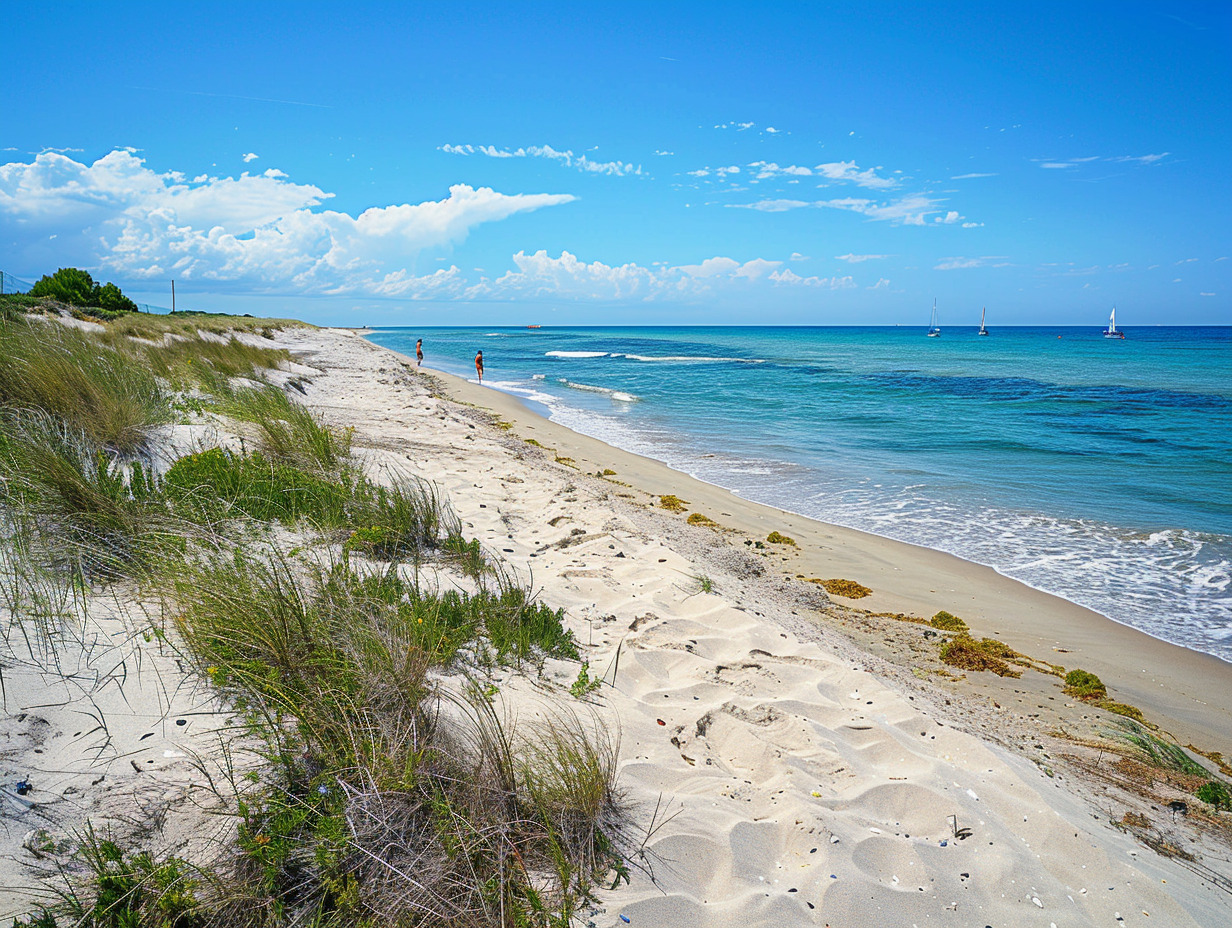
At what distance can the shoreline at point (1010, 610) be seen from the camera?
4934mm

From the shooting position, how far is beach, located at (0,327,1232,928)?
7.63 ft

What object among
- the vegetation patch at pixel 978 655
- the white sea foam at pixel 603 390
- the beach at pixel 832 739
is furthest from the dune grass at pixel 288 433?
the white sea foam at pixel 603 390

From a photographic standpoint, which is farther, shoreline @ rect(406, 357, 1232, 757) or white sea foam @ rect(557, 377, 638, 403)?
white sea foam @ rect(557, 377, 638, 403)

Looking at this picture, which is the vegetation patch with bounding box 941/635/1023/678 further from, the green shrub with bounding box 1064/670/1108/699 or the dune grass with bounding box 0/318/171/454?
the dune grass with bounding box 0/318/171/454

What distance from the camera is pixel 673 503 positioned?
9.16 meters

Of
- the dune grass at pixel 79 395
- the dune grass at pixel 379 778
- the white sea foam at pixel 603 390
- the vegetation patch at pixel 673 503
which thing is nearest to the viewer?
the dune grass at pixel 379 778

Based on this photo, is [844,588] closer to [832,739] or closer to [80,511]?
[832,739]

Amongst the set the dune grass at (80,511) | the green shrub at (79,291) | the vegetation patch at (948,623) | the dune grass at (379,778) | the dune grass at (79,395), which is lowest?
the vegetation patch at (948,623)

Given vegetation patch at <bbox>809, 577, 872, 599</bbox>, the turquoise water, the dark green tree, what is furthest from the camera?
the dark green tree

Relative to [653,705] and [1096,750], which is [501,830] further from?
[1096,750]

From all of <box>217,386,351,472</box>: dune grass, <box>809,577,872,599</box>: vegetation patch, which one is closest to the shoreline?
<box>809,577,872,599</box>: vegetation patch

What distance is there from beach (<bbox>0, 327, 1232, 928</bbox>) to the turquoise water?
149cm

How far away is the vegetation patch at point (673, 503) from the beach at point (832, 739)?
1.68 meters

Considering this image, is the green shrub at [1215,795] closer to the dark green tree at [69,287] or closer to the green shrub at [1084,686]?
the green shrub at [1084,686]
